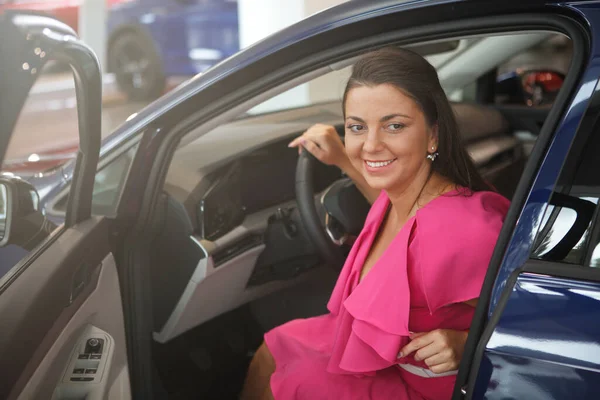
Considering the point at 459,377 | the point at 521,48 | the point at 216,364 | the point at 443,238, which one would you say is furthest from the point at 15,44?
the point at 521,48

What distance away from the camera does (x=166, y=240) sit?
6.29 ft

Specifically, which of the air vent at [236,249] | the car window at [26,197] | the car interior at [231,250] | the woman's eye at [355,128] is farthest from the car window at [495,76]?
the woman's eye at [355,128]

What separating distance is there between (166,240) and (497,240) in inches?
39.6

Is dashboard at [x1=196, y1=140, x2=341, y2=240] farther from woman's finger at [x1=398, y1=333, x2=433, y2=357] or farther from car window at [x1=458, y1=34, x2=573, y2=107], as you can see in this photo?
car window at [x1=458, y1=34, x2=573, y2=107]

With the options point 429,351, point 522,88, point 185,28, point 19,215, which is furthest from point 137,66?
point 429,351

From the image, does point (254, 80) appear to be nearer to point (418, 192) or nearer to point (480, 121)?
point (418, 192)

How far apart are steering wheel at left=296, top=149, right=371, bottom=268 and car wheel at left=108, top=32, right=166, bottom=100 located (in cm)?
622

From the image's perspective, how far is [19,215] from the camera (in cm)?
140

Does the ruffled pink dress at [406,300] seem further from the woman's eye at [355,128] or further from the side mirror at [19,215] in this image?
the side mirror at [19,215]

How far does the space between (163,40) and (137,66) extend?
428 millimetres

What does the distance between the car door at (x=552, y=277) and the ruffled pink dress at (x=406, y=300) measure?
13 centimetres

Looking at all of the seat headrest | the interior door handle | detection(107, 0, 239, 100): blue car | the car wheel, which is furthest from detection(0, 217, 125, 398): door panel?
the car wheel

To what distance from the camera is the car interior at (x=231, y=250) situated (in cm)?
192

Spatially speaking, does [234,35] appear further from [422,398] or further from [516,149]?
[422,398]
